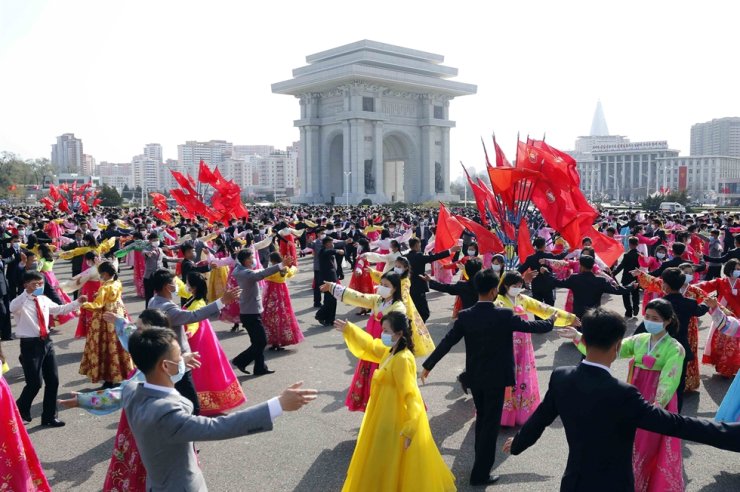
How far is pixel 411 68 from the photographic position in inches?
2174

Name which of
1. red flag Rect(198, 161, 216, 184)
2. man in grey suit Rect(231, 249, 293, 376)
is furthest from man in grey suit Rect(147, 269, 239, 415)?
red flag Rect(198, 161, 216, 184)

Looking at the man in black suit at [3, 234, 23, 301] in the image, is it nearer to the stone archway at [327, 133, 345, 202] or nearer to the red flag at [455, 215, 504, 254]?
the red flag at [455, 215, 504, 254]

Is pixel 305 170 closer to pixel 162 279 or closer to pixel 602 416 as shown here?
pixel 162 279

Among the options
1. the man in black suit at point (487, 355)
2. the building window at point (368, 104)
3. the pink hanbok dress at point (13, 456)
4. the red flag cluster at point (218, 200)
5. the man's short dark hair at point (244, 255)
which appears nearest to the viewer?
the pink hanbok dress at point (13, 456)

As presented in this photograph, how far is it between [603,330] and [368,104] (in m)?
51.1

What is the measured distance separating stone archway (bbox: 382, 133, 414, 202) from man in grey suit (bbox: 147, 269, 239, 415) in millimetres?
52012

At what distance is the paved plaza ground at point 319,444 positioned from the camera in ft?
15.3

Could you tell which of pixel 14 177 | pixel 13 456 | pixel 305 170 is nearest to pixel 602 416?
pixel 13 456

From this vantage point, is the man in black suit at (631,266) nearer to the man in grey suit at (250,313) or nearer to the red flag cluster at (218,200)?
the man in grey suit at (250,313)

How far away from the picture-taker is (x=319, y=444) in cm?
530

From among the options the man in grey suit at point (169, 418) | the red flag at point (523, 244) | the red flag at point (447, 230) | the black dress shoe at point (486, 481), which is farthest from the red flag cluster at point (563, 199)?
the man in grey suit at point (169, 418)

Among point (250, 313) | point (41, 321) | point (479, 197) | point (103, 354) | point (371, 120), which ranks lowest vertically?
point (103, 354)

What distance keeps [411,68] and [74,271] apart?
153ft

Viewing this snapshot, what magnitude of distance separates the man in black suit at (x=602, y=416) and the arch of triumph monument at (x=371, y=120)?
47.4m
